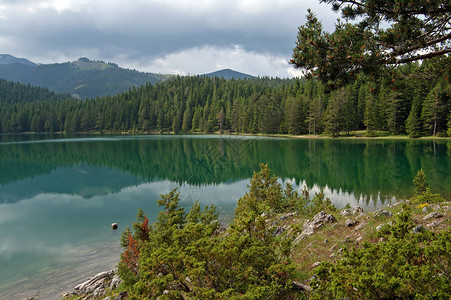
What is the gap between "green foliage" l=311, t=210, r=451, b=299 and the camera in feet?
11.7

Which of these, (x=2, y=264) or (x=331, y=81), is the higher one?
(x=331, y=81)

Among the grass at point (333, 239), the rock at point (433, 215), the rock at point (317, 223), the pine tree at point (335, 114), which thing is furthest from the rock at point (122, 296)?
the pine tree at point (335, 114)

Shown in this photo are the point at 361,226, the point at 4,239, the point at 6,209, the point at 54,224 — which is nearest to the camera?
the point at 361,226

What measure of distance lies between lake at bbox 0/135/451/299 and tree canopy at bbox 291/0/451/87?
488 inches

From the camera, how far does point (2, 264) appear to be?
549 inches

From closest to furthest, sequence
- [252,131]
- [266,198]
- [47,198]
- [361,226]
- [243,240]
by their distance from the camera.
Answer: [243,240]
[361,226]
[266,198]
[47,198]
[252,131]

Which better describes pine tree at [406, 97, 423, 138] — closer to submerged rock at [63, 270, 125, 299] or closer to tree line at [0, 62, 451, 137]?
tree line at [0, 62, 451, 137]

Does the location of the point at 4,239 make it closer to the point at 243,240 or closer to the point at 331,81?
the point at 243,240

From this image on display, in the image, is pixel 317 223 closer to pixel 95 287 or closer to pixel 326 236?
pixel 326 236

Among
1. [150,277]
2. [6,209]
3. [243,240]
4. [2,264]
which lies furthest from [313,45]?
[6,209]

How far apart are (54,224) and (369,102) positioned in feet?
238

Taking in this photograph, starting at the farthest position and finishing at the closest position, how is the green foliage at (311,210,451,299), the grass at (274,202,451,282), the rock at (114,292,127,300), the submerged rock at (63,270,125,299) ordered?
the submerged rock at (63,270,125,299), the rock at (114,292,127,300), the grass at (274,202,451,282), the green foliage at (311,210,451,299)

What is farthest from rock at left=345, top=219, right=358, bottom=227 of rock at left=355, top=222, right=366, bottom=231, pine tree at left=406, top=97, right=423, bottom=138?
pine tree at left=406, top=97, right=423, bottom=138

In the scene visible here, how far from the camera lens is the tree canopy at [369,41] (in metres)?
6.16
